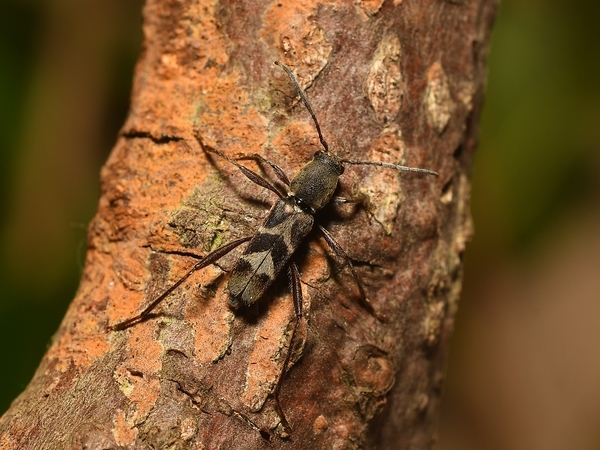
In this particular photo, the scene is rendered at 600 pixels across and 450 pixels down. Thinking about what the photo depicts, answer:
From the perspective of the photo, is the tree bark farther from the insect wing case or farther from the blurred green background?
the blurred green background

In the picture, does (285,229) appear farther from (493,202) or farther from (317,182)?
(493,202)

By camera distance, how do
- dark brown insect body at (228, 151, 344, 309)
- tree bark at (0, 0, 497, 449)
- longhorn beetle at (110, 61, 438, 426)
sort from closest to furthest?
tree bark at (0, 0, 497, 449) < longhorn beetle at (110, 61, 438, 426) < dark brown insect body at (228, 151, 344, 309)

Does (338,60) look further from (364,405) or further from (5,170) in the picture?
(5,170)

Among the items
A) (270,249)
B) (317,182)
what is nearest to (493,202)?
(317,182)

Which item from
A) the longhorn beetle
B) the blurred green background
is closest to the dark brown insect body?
the longhorn beetle

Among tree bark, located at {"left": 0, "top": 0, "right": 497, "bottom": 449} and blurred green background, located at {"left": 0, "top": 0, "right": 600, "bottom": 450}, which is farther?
blurred green background, located at {"left": 0, "top": 0, "right": 600, "bottom": 450}
